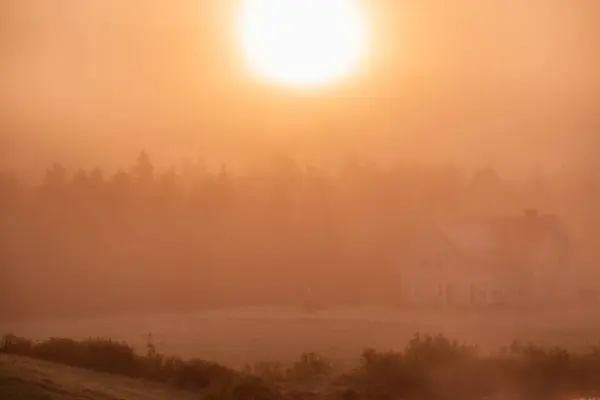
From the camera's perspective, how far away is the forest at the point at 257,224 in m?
1.90

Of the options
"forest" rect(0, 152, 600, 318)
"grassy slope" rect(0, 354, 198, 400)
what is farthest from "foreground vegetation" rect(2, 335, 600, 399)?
"forest" rect(0, 152, 600, 318)

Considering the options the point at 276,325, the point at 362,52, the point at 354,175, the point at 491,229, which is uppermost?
the point at 362,52

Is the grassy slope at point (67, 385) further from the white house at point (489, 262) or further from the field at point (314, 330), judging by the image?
the white house at point (489, 262)

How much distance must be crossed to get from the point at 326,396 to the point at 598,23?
1149mm

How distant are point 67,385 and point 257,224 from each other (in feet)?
1.97

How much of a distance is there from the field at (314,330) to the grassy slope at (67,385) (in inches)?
3.6

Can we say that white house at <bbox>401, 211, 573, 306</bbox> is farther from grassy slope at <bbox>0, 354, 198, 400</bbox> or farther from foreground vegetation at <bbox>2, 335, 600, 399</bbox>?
grassy slope at <bbox>0, 354, 198, 400</bbox>

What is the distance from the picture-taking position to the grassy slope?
1837mm

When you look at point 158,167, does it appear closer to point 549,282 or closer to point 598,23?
point 549,282

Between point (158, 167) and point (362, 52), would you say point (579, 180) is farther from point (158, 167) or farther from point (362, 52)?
point (158, 167)

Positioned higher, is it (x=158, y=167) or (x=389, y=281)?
(x=158, y=167)

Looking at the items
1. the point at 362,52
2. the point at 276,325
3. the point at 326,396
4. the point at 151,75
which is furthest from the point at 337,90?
the point at 326,396

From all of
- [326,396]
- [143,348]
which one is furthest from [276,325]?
[143,348]

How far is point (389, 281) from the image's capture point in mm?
1909
